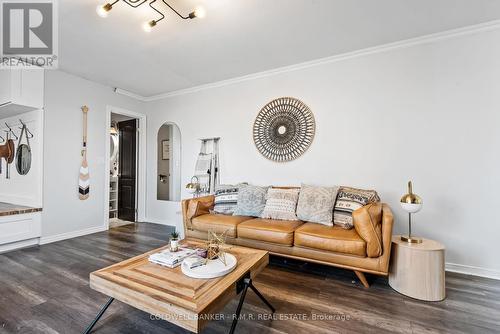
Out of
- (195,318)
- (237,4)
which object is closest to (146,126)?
(237,4)

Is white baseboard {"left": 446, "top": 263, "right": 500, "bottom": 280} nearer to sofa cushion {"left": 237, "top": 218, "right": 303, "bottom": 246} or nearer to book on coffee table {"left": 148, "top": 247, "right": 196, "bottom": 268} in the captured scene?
sofa cushion {"left": 237, "top": 218, "right": 303, "bottom": 246}

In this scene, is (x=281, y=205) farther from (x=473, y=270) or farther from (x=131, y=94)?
(x=131, y=94)

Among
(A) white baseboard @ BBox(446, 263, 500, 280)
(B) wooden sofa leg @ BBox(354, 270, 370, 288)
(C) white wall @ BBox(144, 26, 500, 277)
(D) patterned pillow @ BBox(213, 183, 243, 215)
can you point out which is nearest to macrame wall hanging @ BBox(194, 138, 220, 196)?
(D) patterned pillow @ BBox(213, 183, 243, 215)

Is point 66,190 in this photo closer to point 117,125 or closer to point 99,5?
point 117,125

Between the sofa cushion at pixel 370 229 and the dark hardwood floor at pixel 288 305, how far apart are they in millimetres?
385

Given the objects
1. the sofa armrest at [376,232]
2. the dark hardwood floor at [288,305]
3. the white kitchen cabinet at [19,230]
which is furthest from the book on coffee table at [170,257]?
the white kitchen cabinet at [19,230]

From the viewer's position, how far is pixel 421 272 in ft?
6.37

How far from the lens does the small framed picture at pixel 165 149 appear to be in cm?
456

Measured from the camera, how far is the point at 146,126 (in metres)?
4.77

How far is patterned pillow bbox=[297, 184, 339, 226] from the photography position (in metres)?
2.55

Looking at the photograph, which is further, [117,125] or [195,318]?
[117,125]

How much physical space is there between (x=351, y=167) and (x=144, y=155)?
3.85 m

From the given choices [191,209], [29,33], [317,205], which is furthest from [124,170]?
[317,205]

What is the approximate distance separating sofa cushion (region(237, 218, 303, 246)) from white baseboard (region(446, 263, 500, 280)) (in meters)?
1.64
